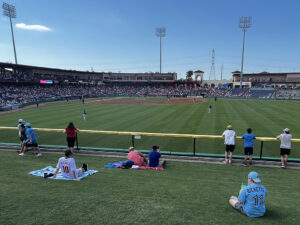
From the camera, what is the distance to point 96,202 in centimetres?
443

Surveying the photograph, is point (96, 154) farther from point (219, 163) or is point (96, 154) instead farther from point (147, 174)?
point (219, 163)

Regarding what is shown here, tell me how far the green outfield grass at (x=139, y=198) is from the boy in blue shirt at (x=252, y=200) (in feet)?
0.45

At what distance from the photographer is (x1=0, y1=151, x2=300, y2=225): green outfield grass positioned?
3.84 metres

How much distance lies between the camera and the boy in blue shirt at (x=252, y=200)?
405 cm

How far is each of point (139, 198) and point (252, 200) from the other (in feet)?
7.98

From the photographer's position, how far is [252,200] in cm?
405

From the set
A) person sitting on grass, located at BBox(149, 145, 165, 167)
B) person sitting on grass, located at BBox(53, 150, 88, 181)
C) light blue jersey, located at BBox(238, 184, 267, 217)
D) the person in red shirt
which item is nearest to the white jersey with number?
person sitting on grass, located at BBox(53, 150, 88, 181)

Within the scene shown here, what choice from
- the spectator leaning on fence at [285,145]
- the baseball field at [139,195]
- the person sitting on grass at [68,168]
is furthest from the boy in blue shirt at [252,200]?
the spectator leaning on fence at [285,145]

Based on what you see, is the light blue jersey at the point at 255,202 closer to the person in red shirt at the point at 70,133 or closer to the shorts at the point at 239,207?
the shorts at the point at 239,207

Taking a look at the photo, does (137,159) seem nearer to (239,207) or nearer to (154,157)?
(154,157)

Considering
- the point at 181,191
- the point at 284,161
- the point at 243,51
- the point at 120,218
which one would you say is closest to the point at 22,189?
the point at 120,218

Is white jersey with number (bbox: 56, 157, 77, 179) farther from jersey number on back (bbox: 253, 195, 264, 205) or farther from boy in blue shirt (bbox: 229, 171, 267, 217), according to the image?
jersey number on back (bbox: 253, 195, 264, 205)

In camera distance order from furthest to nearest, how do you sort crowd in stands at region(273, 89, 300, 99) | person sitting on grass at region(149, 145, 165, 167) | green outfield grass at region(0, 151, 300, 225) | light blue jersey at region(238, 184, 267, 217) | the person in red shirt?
crowd in stands at region(273, 89, 300, 99) → the person in red shirt → person sitting on grass at region(149, 145, 165, 167) → light blue jersey at region(238, 184, 267, 217) → green outfield grass at region(0, 151, 300, 225)

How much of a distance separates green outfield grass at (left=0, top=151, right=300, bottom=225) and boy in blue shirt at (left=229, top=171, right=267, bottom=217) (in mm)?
137
